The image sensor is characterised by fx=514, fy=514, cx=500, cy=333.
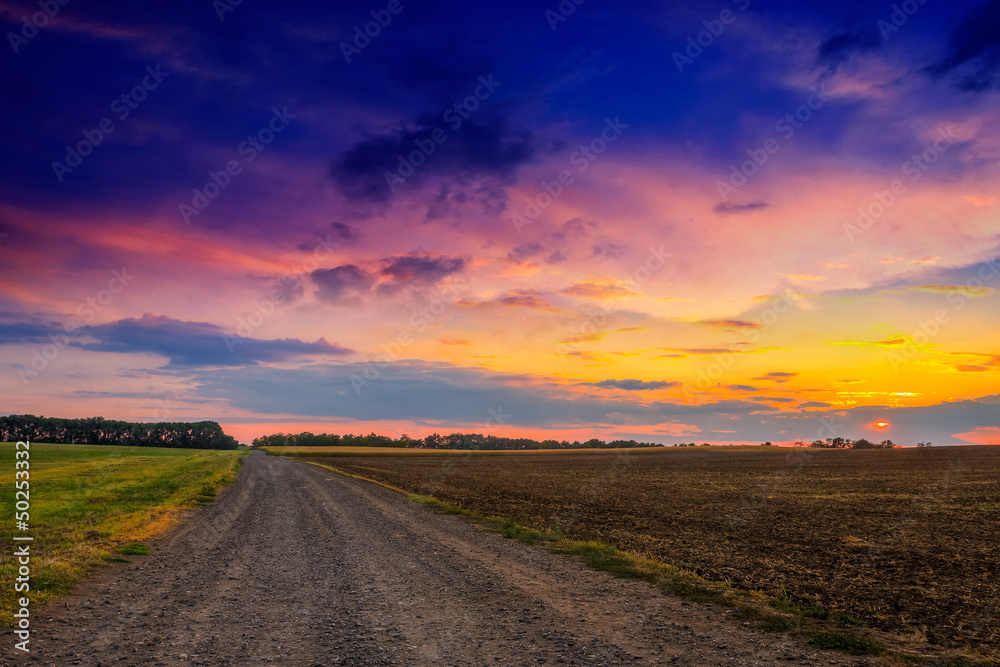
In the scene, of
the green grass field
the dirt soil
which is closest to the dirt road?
the green grass field

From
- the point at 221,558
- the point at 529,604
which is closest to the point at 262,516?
the point at 221,558

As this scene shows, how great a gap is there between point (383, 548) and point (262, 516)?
1006 centimetres

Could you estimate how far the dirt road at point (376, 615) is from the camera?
26.5ft

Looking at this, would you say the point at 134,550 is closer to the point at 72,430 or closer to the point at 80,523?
the point at 80,523

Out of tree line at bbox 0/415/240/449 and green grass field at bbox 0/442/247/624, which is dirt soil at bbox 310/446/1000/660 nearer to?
green grass field at bbox 0/442/247/624

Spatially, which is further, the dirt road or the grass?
the grass

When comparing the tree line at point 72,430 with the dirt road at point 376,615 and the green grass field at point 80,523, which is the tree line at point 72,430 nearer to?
the green grass field at point 80,523

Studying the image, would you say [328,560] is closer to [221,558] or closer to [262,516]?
[221,558]

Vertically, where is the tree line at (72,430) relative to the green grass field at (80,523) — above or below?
below

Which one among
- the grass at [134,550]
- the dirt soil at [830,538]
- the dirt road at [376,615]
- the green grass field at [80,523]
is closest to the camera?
the dirt road at [376,615]

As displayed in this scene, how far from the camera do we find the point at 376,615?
390 inches

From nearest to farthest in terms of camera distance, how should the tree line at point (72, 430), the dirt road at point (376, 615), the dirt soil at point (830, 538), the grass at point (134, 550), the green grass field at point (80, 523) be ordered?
the dirt road at point (376, 615) → the dirt soil at point (830, 538) → the green grass field at point (80, 523) → the grass at point (134, 550) → the tree line at point (72, 430)

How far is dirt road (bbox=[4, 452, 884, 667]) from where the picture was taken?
806 cm

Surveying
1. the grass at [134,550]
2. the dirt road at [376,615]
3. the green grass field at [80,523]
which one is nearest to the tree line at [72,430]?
the green grass field at [80,523]
